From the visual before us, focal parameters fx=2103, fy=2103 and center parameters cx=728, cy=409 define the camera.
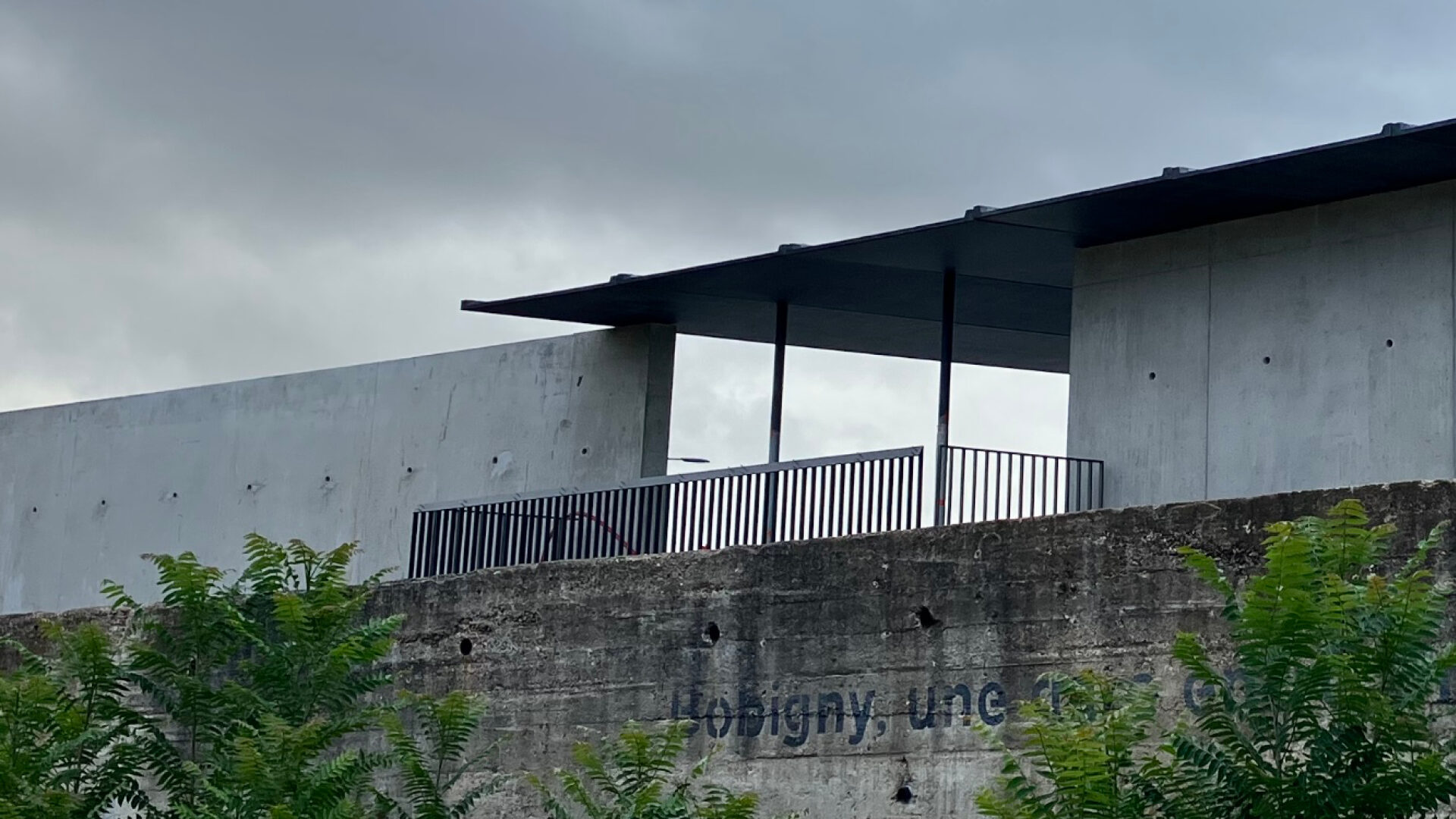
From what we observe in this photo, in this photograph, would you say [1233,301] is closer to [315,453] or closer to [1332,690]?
[1332,690]

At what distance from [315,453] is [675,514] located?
6.71 meters

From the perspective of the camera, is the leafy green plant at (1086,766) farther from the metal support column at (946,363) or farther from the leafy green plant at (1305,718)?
the metal support column at (946,363)

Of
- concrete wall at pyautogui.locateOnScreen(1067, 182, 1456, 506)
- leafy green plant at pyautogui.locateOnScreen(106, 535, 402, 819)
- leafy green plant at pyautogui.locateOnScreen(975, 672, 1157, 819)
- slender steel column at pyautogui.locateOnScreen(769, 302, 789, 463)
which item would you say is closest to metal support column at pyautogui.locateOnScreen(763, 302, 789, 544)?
slender steel column at pyautogui.locateOnScreen(769, 302, 789, 463)

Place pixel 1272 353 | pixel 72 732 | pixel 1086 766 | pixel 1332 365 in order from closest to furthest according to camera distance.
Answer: pixel 1086 766 < pixel 72 732 < pixel 1332 365 < pixel 1272 353

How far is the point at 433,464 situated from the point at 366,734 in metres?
6.49

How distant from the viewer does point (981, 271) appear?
1816 centimetres

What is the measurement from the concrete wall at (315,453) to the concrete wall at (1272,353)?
515cm

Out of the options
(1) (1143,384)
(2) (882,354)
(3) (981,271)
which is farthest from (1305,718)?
(2) (882,354)

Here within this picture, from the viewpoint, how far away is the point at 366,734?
15.3 m

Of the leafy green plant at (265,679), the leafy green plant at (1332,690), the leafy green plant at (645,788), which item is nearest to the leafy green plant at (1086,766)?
the leafy green plant at (1332,690)

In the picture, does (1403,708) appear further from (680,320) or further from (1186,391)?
(680,320)

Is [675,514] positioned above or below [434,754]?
above

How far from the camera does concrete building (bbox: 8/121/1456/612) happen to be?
15.2 metres

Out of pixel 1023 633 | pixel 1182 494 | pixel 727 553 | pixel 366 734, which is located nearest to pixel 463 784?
pixel 366 734
